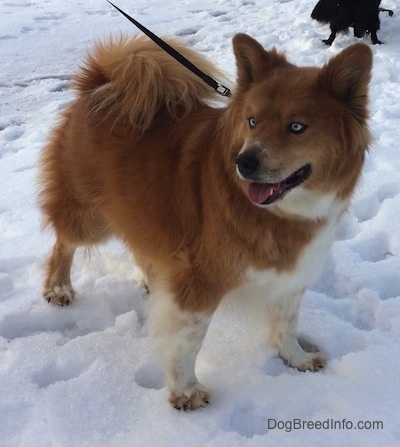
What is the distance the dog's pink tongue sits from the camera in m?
2.14

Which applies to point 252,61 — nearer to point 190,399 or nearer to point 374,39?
point 190,399

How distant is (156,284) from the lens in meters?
2.69

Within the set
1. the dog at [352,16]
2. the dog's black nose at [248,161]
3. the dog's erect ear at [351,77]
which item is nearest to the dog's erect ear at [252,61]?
the dog's erect ear at [351,77]

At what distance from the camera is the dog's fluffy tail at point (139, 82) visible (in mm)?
2783

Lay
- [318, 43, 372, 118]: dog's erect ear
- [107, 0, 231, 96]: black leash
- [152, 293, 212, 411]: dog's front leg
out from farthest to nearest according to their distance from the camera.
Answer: [107, 0, 231, 96]: black leash, [152, 293, 212, 411]: dog's front leg, [318, 43, 372, 118]: dog's erect ear

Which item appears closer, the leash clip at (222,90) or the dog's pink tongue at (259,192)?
the dog's pink tongue at (259,192)

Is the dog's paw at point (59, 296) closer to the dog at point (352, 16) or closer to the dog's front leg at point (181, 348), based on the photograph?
the dog's front leg at point (181, 348)

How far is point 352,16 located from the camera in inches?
264

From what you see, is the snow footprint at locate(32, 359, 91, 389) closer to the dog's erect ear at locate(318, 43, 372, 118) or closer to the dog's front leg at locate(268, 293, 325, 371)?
the dog's front leg at locate(268, 293, 325, 371)

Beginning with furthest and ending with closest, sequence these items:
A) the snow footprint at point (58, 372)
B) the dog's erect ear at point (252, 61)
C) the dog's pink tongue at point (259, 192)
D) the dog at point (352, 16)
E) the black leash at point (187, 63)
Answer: the dog at point (352, 16)
the black leash at point (187, 63)
the snow footprint at point (58, 372)
the dog's erect ear at point (252, 61)
the dog's pink tongue at point (259, 192)

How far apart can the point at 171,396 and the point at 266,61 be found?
1645 mm

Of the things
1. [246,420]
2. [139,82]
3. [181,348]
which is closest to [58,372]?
[181,348]

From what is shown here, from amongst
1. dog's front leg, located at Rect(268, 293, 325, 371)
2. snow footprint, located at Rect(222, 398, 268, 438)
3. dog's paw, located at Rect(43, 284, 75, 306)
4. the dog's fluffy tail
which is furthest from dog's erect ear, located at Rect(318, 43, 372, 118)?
dog's paw, located at Rect(43, 284, 75, 306)

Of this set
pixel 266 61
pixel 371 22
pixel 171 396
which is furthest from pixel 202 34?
pixel 171 396
